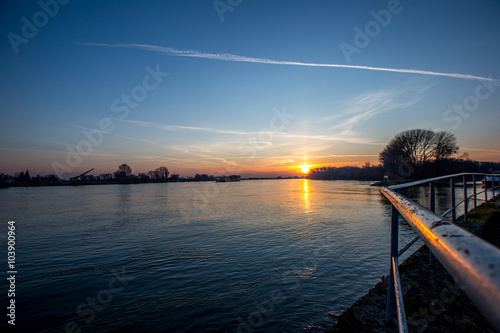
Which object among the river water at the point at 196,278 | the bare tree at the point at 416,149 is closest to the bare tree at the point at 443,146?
the bare tree at the point at 416,149

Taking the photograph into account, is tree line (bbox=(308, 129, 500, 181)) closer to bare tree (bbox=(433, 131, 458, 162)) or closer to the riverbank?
bare tree (bbox=(433, 131, 458, 162))

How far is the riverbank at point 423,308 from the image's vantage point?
132 inches

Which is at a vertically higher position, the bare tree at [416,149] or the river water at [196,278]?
the bare tree at [416,149]

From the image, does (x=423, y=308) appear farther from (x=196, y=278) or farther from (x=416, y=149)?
(x=416, y=149)

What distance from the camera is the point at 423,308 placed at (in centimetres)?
375

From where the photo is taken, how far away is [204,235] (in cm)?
1206

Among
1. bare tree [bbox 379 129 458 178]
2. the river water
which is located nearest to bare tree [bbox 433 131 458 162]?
bare tree [bbox 379 129 458 178]

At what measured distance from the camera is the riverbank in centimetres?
334

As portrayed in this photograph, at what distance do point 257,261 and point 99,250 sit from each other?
6352 millimetres
